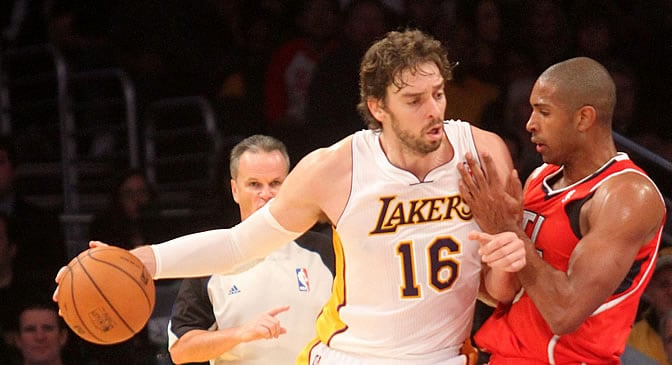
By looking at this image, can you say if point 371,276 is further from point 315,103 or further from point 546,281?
point 315,103

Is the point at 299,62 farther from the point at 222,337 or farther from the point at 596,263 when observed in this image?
the point at 596,263

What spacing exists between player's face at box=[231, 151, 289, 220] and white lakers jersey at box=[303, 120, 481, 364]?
0.93m

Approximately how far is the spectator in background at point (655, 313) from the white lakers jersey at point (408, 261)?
6.05ft

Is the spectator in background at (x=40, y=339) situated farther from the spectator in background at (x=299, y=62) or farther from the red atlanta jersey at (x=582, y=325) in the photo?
the red atlanta jersey at (x=582, y=325)

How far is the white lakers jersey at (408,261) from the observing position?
377 cm

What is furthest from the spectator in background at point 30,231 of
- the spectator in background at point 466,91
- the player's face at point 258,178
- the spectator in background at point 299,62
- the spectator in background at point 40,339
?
the spectator in background at point 466,91

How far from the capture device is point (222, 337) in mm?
4355

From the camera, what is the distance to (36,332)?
6.09 m

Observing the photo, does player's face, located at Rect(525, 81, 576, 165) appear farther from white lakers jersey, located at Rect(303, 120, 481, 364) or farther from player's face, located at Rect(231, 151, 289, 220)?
player's face, located at Rect(231, 151, 289, 220)

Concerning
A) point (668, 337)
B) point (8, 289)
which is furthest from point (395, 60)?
point (8, 289)

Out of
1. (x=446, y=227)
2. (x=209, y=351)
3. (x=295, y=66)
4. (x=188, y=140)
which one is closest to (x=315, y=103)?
(x=295, y=66)

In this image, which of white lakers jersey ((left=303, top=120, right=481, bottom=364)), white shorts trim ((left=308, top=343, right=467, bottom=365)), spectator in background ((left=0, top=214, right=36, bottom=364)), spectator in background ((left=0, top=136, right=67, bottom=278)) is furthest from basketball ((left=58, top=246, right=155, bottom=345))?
spectator in background ((left=0, top=136, right=67, bottom=278))

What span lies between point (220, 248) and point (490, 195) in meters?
1.05

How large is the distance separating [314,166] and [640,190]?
1.16 metres
